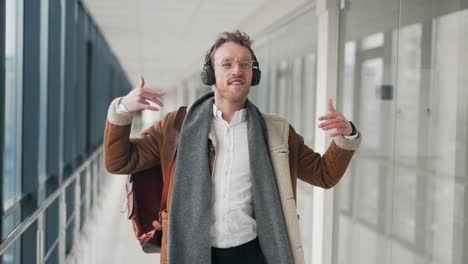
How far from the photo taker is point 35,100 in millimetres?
3109

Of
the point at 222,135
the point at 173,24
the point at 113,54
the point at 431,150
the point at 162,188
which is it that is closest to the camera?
the point at 222,135

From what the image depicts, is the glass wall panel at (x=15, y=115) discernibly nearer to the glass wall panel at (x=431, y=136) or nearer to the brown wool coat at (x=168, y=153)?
the brown wool coat at (x=168, y=153)

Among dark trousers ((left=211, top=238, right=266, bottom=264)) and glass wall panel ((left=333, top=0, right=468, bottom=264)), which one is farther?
glass wall panel ((left=333, top=0, right=468, bottom=264))

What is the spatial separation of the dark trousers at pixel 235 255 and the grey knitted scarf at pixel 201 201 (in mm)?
39

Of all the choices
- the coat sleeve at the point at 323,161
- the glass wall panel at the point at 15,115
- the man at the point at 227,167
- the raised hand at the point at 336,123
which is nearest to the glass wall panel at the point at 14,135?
the glass wall panel at the point at 15,115

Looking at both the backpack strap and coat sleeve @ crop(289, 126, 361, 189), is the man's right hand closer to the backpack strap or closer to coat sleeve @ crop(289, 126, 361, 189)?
the backpack strap

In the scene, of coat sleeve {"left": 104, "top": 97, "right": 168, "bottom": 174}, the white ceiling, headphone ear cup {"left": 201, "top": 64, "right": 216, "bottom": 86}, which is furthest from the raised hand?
the white ceiling

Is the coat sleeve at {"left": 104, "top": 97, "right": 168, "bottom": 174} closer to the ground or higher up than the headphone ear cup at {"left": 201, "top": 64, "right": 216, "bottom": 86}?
closer to the ground

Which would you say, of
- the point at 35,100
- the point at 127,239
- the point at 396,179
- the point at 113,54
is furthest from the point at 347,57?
the point at 113,54

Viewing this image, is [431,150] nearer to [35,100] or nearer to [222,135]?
[222,135]

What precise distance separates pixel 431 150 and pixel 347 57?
958 mm

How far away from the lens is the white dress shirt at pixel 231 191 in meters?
1.54

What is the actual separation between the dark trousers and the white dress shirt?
0.5 inches

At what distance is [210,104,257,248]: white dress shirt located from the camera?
5.05ft
